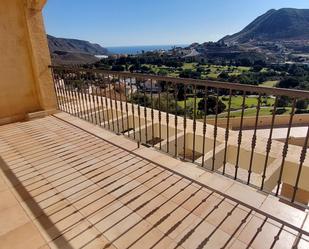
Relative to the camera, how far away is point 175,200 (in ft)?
7.15

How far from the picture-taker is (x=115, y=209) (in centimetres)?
209

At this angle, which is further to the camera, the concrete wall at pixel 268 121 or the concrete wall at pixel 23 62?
the concrete wall at pixel 268 121

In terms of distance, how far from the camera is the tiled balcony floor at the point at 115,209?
1.73m

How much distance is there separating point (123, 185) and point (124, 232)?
69cm

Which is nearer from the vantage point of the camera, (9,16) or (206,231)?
(206,231)

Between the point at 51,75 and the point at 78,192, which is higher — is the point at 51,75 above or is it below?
above

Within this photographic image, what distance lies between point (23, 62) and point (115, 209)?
4.10 m

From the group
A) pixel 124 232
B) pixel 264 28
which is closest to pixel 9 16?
pixel 124 232

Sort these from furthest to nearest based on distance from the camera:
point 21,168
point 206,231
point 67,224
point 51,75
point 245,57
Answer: point 245,57, point 51,75, point 21,168, point 67,224, point 206,231

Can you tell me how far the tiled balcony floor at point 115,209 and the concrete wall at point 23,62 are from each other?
6.64ft

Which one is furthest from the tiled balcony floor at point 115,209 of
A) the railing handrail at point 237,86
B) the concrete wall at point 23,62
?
the concrete wall at point 23,62

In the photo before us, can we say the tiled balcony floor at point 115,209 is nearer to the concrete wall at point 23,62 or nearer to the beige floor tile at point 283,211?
the beige floor tile at point 283,211

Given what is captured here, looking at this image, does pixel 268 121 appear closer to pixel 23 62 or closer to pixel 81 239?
pixel 23 62

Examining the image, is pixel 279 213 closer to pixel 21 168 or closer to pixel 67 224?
pixel 67 224
